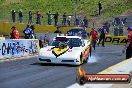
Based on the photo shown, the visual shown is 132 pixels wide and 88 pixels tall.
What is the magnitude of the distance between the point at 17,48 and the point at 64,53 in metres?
6.20

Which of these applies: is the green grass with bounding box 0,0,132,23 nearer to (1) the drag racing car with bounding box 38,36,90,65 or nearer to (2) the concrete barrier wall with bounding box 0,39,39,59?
(2) the concrete barrier wall with bounding box 0,39,39,59

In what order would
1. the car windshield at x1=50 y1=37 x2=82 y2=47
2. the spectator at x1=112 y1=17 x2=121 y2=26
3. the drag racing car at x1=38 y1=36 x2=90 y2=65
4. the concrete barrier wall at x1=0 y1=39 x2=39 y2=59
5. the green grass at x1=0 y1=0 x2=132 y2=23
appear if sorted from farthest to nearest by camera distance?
the green grass at x1=0 y1=0 x2=132 y2=23 < the spectator at x1=112 y1=17 x2=121 y2=26 < the concrete barrier wall at x1=0 y1=39 x2=39 y2=59 < the car windshield at x1=50 y1=37 x2=82 y2=47 < the drag racing car at x1=38 y1=36 x2=90 y2=65

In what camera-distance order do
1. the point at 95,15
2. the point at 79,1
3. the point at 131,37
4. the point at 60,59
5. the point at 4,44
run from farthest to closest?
the point at 79,1 → the point at 95,15 → the point at 4,44 → the point at 131,37 → the point at 60,59

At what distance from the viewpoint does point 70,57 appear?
1897 cm

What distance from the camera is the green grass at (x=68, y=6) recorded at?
205 ft

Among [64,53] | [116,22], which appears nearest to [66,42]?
[64,53]

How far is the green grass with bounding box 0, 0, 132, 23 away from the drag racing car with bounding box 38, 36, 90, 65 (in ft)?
131

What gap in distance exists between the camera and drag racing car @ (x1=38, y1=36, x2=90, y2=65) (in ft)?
61.9

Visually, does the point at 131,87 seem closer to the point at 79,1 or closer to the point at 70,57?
the point at 70,57

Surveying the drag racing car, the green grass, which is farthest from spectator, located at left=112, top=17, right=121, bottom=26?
the drag racing car

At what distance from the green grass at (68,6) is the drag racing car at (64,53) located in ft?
131

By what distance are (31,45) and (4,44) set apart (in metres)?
4.33

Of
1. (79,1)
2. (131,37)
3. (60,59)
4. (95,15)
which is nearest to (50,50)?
(60,59)

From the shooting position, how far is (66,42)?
66.8 ft
